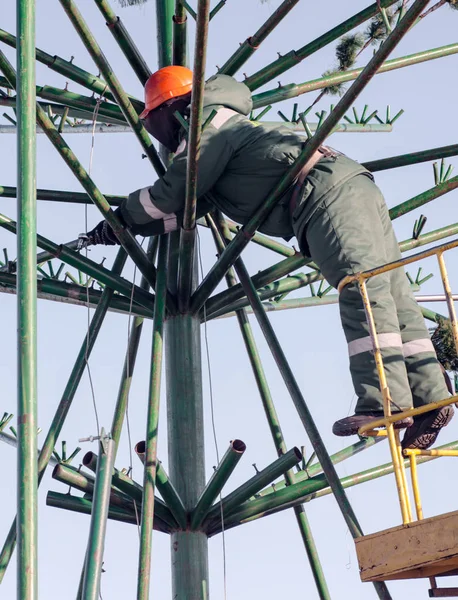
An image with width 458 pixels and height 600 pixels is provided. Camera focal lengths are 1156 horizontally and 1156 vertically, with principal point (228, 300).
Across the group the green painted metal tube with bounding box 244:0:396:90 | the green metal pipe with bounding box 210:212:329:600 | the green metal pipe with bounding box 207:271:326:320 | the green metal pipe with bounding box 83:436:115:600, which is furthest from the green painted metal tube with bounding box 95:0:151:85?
the green metal pipe with bounding box 83:436:115:600

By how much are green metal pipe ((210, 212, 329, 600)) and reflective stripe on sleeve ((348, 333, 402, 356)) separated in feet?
7.87

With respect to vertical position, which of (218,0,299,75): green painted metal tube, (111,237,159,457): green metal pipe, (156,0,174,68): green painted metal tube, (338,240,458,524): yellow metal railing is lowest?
(338,240,458,524): yellow metal railing

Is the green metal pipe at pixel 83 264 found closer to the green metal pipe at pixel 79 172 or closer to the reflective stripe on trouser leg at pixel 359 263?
the green metal pipe at pixel 79 172

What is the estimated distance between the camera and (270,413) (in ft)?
32.4

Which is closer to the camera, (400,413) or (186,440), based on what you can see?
(400,413)

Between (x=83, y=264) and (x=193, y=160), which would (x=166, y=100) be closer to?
(x=193, y=160)

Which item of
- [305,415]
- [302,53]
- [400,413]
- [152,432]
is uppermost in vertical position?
[302,53]

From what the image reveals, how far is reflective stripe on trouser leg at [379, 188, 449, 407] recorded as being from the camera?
7328 mm

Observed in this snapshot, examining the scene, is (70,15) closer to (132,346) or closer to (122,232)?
(122,232)

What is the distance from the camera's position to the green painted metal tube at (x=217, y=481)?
25.9ft

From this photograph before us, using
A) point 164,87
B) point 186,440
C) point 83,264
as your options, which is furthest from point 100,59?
point 186,440

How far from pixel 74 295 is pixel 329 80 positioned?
2.79 meters

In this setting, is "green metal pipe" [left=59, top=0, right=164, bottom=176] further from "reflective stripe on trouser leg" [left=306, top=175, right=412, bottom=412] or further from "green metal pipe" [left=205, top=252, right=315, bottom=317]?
"reflective stripe on trouser leg" [left=306, top=175, right=412, bottom=412]

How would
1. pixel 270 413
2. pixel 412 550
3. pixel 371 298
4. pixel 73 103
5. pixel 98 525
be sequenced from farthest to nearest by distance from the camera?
pixel 270 413
pixel 73 103
pixel 371 298
pixel 412 550
pixel 98 525
